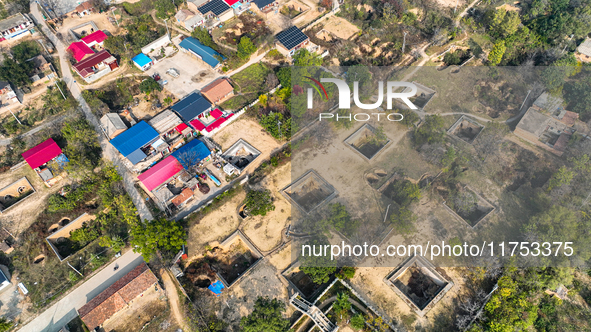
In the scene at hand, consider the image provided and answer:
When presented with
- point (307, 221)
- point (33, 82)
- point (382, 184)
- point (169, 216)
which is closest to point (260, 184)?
point (307, 221)

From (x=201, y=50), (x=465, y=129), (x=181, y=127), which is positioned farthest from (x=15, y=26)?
(x=465, y=129)

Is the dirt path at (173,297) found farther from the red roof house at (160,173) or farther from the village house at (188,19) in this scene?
the village house at (188,19)

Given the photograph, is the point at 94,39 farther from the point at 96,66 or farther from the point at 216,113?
the point at 216,113

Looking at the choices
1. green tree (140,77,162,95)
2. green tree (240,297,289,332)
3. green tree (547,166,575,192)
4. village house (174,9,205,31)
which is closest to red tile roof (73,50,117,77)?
green tree (140,77,162,95)

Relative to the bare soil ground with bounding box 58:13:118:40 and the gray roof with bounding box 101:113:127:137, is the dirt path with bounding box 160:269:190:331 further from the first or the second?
the bare soil ground with bounding box 58:13:118:40

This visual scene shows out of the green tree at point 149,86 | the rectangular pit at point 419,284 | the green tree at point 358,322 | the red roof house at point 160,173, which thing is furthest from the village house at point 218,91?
the green tree at point 358,322

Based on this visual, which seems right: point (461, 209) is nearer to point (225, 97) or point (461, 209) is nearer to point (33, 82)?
point (225, 97)
